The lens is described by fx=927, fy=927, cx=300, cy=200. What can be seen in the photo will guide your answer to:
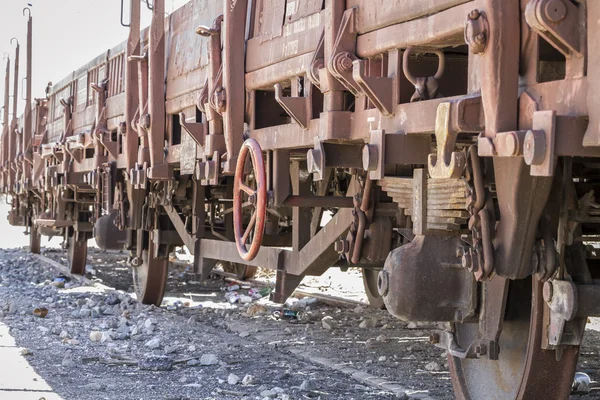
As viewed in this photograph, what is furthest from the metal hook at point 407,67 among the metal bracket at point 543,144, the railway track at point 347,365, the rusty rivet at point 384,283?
the railway track at point 347,365

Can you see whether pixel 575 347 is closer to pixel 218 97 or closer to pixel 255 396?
pixel 255 396

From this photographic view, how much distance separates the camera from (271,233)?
737cm

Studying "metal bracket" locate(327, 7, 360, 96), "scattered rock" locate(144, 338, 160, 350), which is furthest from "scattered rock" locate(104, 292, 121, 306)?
"metal bracket" locate(327, 7, 360, 96)

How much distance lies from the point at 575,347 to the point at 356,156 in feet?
4.38

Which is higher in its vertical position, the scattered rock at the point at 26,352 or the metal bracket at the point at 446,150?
the metal bracket at the point at 446,150

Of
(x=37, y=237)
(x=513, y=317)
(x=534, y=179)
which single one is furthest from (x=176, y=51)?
(x=37, y=237)

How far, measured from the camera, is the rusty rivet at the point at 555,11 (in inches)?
104

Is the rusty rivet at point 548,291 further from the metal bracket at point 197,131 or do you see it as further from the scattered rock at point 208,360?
the scattered rock at point 208,360

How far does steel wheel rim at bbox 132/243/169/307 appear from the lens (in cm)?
936

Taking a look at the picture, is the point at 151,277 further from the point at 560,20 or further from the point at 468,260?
the point at 560,20

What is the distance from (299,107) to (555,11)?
2024mm

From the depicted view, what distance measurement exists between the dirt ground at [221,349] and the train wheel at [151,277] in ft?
0.55

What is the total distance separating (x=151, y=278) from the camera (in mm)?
9445

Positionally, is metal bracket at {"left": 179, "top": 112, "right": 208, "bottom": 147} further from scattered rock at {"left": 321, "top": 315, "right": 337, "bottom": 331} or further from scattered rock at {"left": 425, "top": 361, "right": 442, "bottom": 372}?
scattered rock at {"left": 321, "top": 315, "right": 337, "bottom": 331}
